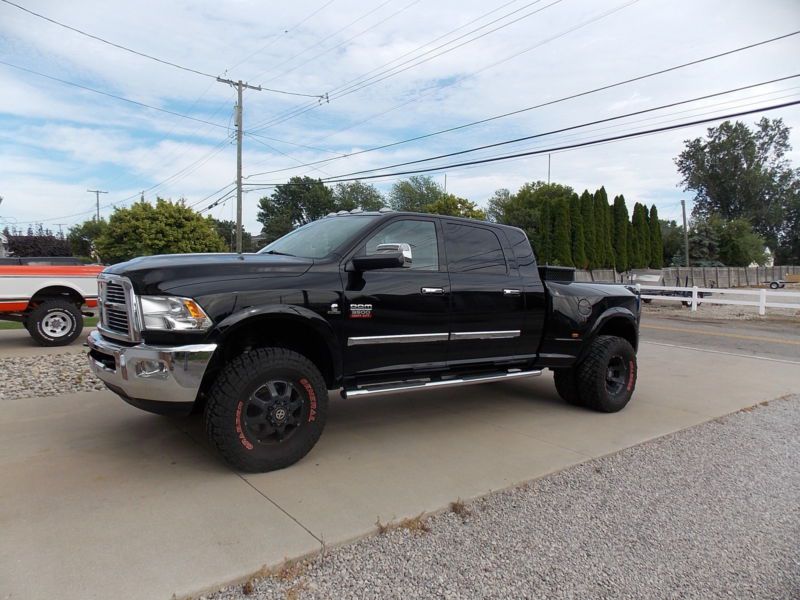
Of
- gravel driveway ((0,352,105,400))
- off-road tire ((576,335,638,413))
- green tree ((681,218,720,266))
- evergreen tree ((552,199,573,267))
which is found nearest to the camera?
off-road tire ((576,335,638,413))

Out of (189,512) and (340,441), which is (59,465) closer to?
(189,512)

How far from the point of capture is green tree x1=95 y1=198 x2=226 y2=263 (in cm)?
3225

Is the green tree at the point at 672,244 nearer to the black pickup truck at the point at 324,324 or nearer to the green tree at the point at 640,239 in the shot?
the green tree at the point at 640,239

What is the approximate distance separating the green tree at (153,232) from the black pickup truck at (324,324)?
98.3ft

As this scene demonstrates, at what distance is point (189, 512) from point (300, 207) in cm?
8227

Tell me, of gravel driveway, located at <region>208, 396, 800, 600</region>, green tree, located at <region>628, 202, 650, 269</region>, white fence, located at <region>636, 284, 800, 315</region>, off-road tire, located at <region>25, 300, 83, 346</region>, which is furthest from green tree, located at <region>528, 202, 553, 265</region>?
gravel driveway, located at <region>208, 396, 800, 600</region>

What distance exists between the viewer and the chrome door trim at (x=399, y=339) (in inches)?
163

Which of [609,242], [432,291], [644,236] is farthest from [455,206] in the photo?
[432,291]

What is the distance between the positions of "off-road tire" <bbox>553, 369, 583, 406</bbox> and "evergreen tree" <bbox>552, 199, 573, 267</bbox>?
28.7m

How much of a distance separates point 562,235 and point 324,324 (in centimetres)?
3216

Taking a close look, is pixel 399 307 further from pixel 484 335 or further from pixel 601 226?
pixel 601 226

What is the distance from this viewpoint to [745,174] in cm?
7025

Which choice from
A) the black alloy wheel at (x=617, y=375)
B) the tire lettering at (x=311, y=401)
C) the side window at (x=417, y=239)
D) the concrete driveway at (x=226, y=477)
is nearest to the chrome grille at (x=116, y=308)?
the concrete driveway at (x=226, y=477)

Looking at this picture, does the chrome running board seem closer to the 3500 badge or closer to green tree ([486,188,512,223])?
the 3500 badge
